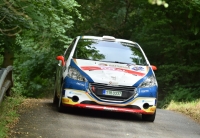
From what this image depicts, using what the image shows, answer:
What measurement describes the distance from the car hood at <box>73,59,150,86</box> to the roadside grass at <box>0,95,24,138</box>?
1573mm

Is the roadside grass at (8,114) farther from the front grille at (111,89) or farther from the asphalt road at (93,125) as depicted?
the front grille at (111,89)

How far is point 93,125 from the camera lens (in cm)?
972

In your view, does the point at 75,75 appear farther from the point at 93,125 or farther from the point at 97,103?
the point at 93,125

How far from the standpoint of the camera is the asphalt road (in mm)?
8648

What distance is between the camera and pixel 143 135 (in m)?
9.20

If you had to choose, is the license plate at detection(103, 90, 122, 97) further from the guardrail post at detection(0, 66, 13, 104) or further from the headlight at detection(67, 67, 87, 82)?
the guardrail post at detection(0, 66, 13, 104)

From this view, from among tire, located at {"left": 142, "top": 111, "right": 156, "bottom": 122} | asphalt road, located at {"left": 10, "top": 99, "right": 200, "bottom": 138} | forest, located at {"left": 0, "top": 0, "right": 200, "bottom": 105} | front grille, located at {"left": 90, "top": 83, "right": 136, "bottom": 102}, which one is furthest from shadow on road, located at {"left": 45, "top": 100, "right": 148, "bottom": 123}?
forest, located at {"left": 0, "top": 0, "right": 200, "bottom": 105}

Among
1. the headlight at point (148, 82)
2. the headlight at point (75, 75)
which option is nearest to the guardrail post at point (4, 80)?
the headlight at point (75, 75)

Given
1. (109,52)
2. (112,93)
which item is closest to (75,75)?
(112,93)

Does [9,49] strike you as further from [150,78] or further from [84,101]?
[150,78]

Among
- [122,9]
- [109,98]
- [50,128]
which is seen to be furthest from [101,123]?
[122,9]

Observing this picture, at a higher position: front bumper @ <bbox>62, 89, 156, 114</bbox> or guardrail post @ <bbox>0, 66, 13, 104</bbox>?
guardrail post @ <bbox>0, 66, 13, 104</bbox>

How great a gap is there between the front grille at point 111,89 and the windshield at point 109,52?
1024mm

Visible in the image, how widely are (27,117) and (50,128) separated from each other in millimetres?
1104
